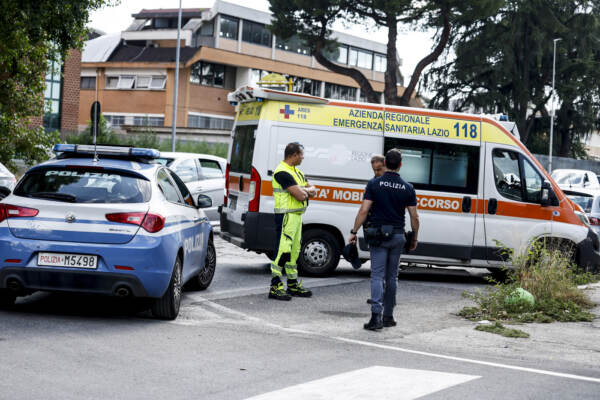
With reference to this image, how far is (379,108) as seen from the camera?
39.5 ft

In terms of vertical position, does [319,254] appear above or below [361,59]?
below

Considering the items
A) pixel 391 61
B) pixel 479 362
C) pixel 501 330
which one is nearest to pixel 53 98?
pixel 391 61

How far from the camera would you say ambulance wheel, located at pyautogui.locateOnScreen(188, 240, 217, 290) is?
10.1m

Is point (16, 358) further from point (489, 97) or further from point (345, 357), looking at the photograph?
point (489, 97)

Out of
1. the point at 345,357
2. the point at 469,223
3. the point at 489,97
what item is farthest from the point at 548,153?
the point at 345,357

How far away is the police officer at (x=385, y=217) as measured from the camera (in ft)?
26.7

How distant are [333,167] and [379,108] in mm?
1124

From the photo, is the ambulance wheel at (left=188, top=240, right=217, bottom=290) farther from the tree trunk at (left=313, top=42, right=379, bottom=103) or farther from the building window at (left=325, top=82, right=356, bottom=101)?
the building window at (left=325, top=82, right=356, bottom=101)

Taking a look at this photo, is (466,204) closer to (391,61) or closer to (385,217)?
(385,217)

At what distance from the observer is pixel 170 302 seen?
7934 millimetres

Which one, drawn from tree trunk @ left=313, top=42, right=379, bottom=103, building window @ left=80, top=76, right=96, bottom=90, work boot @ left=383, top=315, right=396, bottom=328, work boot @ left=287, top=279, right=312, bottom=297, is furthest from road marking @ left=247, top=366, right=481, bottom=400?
building window @ left=80, top=76, right=96, bottom=90

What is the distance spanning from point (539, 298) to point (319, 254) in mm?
3498

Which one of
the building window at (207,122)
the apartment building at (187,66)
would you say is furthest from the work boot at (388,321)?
the building window at (207,122)

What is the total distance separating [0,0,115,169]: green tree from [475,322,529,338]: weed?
8295mm
